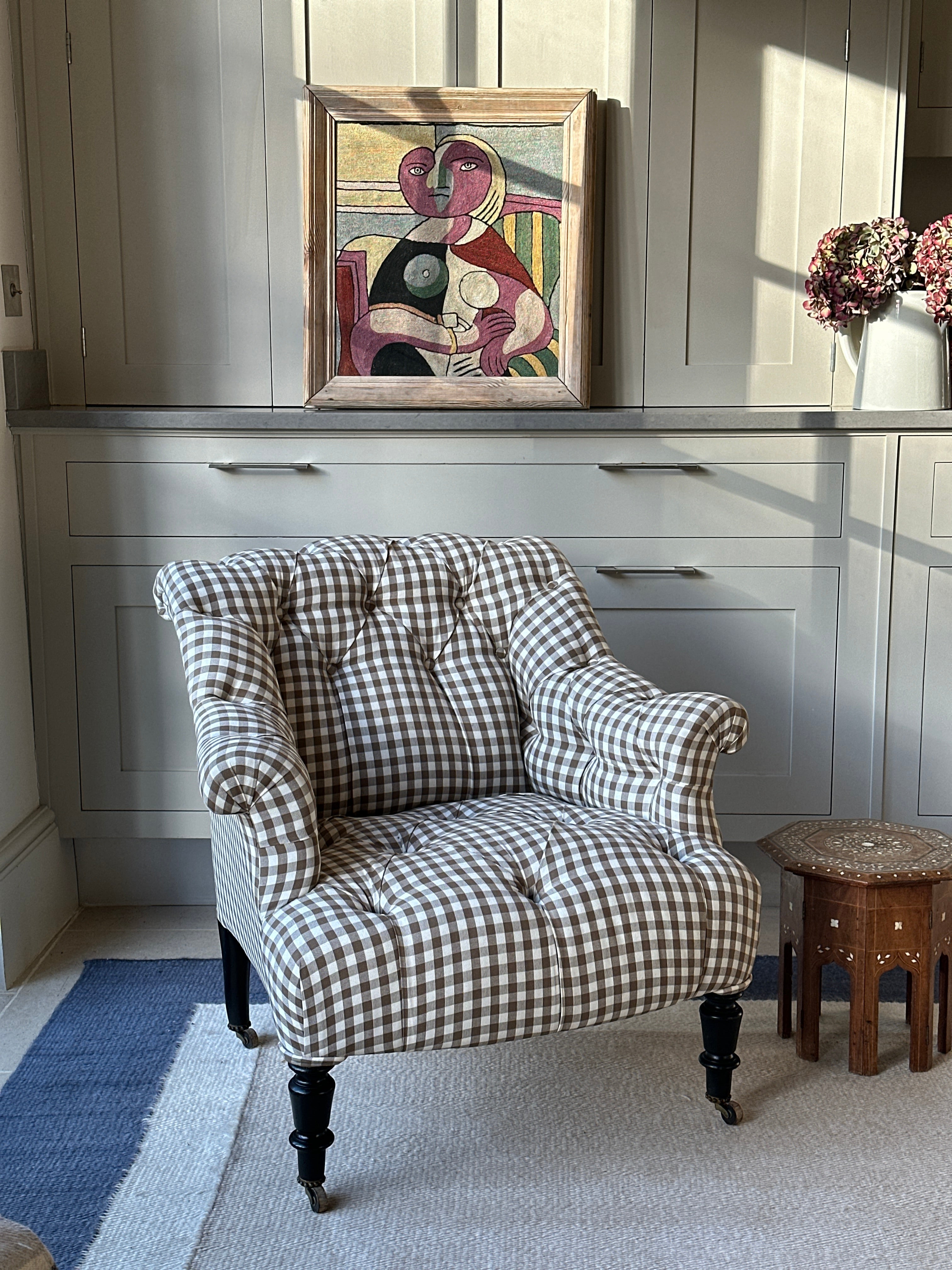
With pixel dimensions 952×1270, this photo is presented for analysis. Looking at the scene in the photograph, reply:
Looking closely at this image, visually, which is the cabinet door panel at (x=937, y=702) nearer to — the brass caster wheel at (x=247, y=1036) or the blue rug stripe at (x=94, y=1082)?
the blue rug stripe at (x=94, y=1082)

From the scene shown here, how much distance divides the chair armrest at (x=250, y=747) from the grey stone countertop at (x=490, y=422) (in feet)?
2.04

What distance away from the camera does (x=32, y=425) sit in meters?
2.44

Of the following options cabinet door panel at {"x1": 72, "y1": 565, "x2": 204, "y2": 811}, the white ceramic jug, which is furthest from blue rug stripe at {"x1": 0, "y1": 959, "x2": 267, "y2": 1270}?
the white ceramic jug

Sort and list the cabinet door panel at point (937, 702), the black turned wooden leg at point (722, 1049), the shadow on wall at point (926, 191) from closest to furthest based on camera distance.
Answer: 1. the black turned wooden leg at point (722, 1049)
2. the cabinet door panel at point (937, 702)
3. the shadow on wall at point (926, 191)

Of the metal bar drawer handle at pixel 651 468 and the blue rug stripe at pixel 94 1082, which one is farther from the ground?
the metal bar drawer handle at pixel 651 468

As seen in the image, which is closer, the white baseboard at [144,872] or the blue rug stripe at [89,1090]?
the blue rug stripe at [89,1090]

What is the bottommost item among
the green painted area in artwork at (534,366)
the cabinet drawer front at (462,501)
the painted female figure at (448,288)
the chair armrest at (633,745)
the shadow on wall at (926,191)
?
the chair armrest at (633,745)

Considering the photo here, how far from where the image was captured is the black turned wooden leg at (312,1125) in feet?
5.11

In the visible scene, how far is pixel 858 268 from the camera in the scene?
254 centimetres

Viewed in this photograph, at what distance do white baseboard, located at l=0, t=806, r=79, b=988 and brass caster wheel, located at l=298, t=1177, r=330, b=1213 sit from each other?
953 mm

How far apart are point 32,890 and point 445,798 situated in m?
0.98

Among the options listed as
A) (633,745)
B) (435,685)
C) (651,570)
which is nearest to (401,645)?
(435,685)

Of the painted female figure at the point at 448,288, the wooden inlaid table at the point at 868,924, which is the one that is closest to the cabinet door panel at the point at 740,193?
the painted female figure at the point at 448,288

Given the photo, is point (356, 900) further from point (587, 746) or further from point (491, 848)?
point (587, 746)
